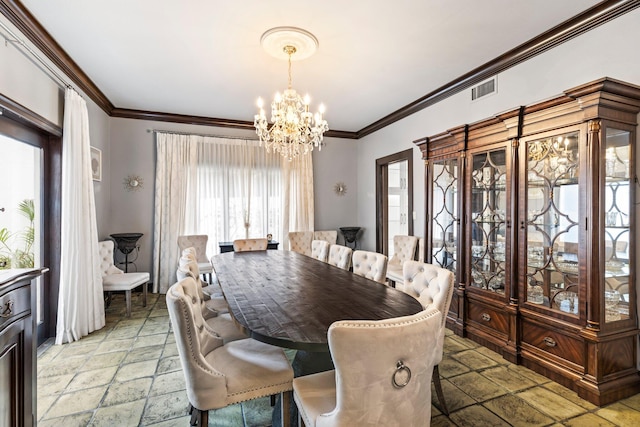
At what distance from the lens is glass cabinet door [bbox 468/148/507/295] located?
287cm

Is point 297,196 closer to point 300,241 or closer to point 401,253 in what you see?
point 300,241

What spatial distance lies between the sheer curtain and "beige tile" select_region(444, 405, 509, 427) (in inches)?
160

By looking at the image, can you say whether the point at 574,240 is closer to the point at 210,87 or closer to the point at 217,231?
the point at 210,87

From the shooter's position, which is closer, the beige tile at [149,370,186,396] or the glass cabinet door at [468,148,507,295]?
the beige tile at [149,370,186,396]

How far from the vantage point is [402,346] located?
1092 mm

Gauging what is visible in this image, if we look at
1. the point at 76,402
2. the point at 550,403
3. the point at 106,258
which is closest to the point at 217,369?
the point at 76,402

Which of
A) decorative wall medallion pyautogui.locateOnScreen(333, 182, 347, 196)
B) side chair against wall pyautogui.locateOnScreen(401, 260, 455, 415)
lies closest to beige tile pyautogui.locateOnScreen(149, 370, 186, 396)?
side chair against wall pyautogui.locateOnScreen(401, 260, 455, 415)

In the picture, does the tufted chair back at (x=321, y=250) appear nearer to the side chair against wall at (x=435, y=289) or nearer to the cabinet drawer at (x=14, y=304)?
the side chair against wall at (x=435, y=289)

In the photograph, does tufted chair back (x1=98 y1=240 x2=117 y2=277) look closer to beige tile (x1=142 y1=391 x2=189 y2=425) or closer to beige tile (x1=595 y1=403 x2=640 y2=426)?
beige tile (x1=142 y1=391 x2=189 y2=425)

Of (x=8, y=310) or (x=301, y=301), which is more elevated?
(x=8, y=310)

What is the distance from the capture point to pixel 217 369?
1591 mm

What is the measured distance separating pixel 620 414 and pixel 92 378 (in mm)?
3695

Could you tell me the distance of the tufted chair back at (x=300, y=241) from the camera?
4995 mm

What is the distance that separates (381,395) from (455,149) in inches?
111
